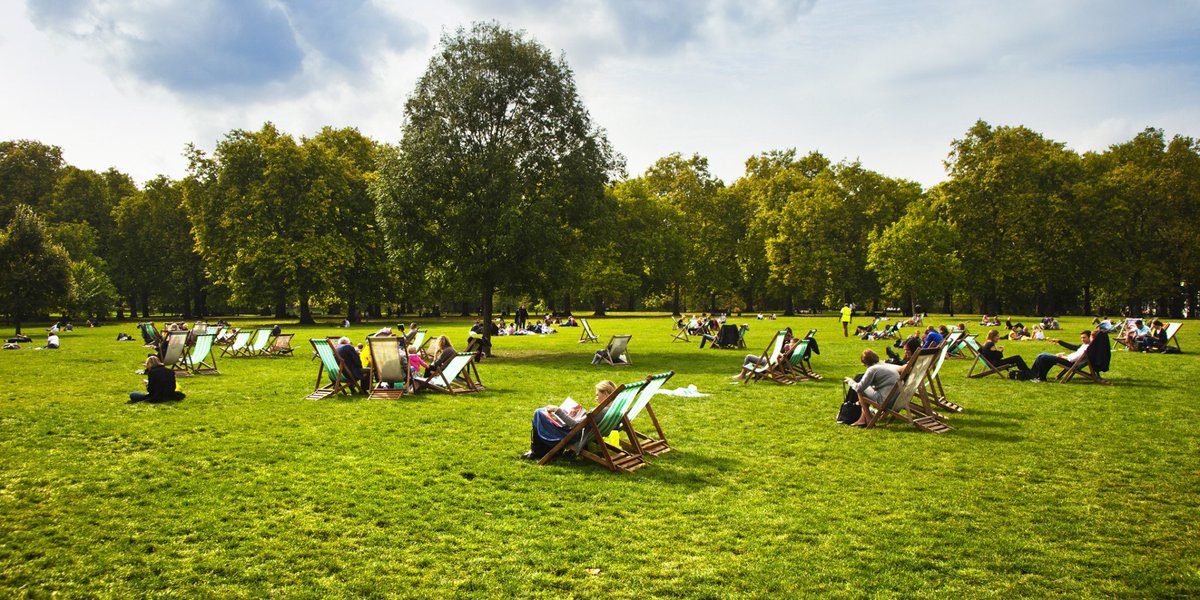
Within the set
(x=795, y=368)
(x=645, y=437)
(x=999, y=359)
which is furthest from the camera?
(x=795, y=368)

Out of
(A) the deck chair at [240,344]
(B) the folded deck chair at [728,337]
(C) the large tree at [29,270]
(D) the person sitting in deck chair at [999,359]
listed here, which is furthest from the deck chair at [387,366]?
(C) the large tree at [29,270]

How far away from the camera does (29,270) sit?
37.7m

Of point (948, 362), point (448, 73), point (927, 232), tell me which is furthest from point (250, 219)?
point (927, 232)

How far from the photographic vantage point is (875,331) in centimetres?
3033

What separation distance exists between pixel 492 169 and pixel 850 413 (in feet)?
51.5

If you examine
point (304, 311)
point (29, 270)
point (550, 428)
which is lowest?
point (550, 428)

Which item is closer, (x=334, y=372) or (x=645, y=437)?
(x=645, y=437)

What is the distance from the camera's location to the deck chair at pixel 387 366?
13.0 m

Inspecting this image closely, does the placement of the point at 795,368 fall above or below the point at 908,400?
below

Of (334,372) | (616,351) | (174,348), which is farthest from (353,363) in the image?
(616,351)

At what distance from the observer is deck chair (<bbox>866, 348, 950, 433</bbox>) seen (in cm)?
935

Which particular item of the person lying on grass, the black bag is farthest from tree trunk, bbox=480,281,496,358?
the person lying on grass

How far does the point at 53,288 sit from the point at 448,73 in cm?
3208

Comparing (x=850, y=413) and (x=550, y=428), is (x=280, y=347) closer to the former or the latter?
(x=550, y=428)
